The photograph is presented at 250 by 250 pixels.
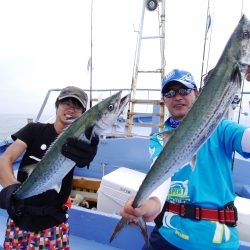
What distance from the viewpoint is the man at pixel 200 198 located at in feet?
6.16

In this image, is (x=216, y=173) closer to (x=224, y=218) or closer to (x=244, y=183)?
(x=224, y=218)

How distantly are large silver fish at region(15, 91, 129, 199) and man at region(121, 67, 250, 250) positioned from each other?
0.53 meters

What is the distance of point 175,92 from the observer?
7.03ft

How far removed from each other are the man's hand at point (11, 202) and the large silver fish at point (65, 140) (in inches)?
6.0

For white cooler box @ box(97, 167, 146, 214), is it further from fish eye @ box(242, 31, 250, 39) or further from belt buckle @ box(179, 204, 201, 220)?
fish eye @ box(242, 31, 250, 39)

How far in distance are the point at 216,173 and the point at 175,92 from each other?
701 millimetres

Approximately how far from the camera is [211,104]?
55.3 inches

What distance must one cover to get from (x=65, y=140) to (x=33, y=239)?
3.65 ft

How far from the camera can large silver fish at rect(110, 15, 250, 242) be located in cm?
135

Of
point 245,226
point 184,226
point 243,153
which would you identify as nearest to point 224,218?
point 184,226

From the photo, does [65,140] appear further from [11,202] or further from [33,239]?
[33,239]

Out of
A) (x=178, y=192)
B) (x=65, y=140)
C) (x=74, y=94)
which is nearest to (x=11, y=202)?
(x=65, y=140)

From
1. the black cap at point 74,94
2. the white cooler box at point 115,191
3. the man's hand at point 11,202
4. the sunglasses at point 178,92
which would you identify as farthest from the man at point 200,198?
the white cooler box at point 115,191

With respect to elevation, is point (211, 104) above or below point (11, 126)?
above
